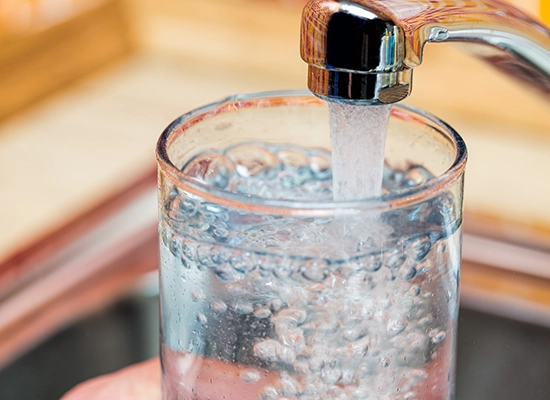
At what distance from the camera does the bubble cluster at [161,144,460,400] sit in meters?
0.34

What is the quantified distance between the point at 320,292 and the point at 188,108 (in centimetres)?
97

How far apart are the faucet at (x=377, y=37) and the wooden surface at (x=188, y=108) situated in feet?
1.57

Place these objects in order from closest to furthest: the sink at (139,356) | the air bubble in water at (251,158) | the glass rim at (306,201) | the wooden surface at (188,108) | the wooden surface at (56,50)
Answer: the glass rim at (306,201), the air bubble in water at (251,158), the sink at (139,356), the wooden surface at (188,108), the wooden surface at (56,50)

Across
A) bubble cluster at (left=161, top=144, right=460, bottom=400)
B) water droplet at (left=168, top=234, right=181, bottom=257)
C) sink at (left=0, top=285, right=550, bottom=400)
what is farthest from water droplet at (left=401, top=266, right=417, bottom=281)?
sink at (left=0, top=285, right=550, bottom=400)

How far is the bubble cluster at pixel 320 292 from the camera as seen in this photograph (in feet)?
1.11

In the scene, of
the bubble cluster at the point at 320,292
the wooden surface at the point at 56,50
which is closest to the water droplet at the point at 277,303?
the bubble cluster at the point at 320,292

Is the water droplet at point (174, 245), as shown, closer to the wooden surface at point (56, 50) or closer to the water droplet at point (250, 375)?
the water droplet at point (250, 375)

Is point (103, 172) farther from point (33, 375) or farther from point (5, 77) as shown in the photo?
point (33, 375)

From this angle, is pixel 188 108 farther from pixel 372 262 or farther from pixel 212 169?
pixel 372 262

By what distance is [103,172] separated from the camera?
1077 mm

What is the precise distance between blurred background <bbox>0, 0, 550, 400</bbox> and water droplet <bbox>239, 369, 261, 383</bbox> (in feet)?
0.75

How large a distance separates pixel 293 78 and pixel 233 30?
0.14m

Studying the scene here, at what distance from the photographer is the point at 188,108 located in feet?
4.20

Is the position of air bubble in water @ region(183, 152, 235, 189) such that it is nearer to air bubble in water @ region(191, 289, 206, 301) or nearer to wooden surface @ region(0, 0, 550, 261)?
air bubble in water @ region(191, 289, 206, 301)
